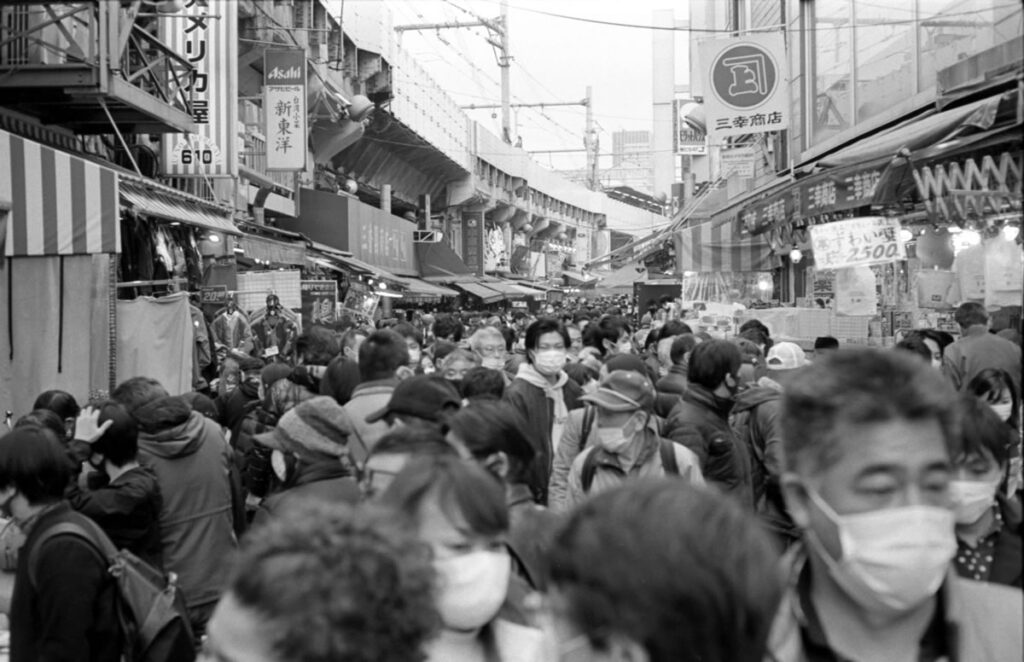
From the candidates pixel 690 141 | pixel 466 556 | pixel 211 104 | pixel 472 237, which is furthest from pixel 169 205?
pixel 472 237

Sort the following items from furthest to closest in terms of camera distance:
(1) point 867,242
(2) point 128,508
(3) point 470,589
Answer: (1) point 867,242 → (2) point 128,508 → (3) point 470,589

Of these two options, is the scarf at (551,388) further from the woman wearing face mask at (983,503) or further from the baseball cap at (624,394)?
the woman wearing face mask at (983,503)

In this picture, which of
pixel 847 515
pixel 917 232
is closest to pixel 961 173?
pixel 917 232

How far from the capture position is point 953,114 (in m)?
8.88

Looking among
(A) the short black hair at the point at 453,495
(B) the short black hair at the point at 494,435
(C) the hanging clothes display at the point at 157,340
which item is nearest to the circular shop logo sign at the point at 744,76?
(C) the hanging clothes display at the point at 157,340

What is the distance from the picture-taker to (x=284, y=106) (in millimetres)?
20406

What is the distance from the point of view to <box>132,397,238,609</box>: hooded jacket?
516 cm

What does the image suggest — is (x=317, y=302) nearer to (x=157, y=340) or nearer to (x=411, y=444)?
(x=157, y=340)

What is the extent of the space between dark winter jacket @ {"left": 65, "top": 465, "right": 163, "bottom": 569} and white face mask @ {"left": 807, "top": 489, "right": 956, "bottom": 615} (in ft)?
11.0

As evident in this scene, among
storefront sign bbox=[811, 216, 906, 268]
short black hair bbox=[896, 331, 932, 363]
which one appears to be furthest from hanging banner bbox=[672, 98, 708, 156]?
short black hair bbox=[896, 331, 932, 363]

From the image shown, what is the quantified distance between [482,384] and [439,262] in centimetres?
3395

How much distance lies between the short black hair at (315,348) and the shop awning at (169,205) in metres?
3.59

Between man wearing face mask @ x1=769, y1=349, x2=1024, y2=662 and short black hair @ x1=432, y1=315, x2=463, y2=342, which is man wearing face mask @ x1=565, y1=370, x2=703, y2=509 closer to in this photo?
man wearing face mask @ x1=769, y1=349, x2=1024, y2=662

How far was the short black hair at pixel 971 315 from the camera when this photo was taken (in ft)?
29.0
